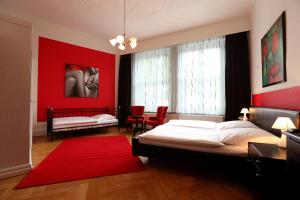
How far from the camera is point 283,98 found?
2.41 metres

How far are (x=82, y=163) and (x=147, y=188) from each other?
4.43 feet

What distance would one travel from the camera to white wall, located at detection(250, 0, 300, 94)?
81.4 inches

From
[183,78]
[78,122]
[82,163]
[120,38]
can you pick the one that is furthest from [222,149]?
[78,122]

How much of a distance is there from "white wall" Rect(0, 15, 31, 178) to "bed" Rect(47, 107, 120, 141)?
6.01ft

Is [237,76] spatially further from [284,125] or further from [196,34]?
[284,125]

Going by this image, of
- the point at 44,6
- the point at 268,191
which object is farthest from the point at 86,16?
the point at 268,191

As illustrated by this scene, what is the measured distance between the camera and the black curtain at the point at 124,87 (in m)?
6.24

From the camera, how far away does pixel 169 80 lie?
18.3 ft

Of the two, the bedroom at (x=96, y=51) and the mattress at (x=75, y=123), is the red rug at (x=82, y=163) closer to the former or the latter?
the bedroom at (x=96, y=51)

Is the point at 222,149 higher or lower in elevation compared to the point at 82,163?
higher

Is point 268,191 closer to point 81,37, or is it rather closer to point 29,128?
point 29,128

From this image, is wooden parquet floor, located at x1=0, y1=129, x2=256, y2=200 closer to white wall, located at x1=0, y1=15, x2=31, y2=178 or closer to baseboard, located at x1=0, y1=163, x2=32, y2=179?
baseboard, located at x1=0, y1=163, x2=32, y2=179

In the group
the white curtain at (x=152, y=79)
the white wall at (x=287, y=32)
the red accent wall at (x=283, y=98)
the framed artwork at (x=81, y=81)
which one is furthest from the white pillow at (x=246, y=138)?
the framed artwork at (x=81, y=81)

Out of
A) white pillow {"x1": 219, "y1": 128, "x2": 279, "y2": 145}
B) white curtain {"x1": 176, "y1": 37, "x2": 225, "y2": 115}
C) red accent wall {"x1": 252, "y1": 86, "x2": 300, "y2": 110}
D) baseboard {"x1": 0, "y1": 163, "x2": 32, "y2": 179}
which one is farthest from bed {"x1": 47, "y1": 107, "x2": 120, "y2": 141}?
red accent wall {"x1": 252, "y1": 86, "x2": 300, "y2": 110}
